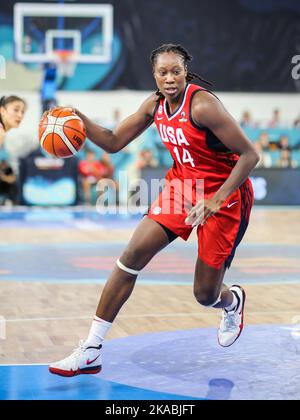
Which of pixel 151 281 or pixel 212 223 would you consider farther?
pixel 151 281

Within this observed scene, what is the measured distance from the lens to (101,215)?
19.1 meters

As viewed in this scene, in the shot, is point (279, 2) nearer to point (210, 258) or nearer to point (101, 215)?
point (101, 215)

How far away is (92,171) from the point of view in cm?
2072

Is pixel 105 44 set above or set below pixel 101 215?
above

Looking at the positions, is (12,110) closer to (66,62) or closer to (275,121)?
(66,62)

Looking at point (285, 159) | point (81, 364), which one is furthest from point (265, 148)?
point (81, 364)

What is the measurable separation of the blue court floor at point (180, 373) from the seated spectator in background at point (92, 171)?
14.5 metres

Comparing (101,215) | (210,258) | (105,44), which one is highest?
(105,44)

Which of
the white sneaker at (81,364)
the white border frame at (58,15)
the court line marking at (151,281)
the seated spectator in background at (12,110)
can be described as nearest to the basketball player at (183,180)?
the white sneaker at (81,364)

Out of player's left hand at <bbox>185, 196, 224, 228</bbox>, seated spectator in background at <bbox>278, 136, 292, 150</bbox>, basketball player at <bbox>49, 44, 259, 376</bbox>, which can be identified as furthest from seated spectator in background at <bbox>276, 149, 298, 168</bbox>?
player's left hand at <bbox>185, 196, 224, 228</bbox>

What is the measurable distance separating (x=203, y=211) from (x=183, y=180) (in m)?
0.52

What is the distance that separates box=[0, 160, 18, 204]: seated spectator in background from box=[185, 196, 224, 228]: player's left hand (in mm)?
15450

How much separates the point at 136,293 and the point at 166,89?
3820 millimetres
